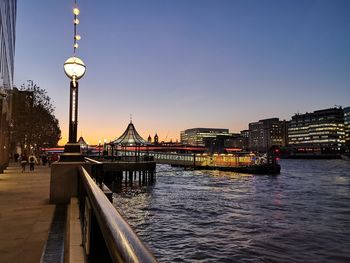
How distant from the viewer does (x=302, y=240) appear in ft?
56.6

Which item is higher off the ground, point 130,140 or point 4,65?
point 4,65

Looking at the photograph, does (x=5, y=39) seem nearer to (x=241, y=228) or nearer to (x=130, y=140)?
(x=241, y=228)

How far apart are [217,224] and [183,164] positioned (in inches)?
3600

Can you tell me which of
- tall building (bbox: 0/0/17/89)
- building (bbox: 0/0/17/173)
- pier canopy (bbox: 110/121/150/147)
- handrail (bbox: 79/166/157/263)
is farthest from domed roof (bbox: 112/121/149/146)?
handrail (bbox: 79/166/157/263)

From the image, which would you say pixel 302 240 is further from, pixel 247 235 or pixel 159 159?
pixel 159 159

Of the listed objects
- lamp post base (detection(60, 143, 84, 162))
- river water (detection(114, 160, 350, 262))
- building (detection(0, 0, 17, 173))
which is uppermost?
building (detection(0, 0, 17, 173))

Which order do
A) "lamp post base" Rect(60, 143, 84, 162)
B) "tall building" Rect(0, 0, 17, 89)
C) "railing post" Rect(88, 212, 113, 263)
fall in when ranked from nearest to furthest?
"railing post" Rect(88, 212, 113, 263) → "lamp post base" Rect(60, 143, 84, 162) → "tall building" Rect(0, 0, 17, 89)

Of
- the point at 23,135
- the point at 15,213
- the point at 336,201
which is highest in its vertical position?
the point at 23,135

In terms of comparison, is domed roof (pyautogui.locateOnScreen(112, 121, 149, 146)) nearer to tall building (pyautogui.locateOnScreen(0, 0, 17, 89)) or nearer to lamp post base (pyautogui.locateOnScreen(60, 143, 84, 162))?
tall building (pyautogui.locateOnScreen(0, 0, 17, 89))

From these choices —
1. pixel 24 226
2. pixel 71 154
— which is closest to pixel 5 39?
pixel 71 154

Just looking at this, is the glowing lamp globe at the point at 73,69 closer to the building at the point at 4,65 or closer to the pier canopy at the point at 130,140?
the building at the point at 4,65

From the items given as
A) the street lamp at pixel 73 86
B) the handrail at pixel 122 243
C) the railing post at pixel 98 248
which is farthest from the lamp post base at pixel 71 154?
the handrail at pixel 122 243

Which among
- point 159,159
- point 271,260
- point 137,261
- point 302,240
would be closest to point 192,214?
point 302,240

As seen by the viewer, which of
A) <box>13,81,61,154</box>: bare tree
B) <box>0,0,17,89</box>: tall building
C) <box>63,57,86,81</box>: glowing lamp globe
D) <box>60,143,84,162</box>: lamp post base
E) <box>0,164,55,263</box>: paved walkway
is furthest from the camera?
<box>13,81,61,154</box>: bare tree
